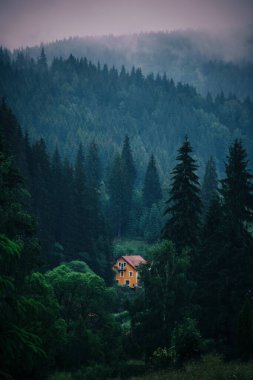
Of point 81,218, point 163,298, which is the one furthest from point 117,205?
point 163,298

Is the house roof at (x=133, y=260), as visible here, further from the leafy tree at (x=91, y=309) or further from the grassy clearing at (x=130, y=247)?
the leafy tree at (x=91, y=309)

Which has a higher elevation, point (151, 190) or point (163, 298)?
point (151, 190)

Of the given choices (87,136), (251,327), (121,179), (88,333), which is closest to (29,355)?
(251,327)

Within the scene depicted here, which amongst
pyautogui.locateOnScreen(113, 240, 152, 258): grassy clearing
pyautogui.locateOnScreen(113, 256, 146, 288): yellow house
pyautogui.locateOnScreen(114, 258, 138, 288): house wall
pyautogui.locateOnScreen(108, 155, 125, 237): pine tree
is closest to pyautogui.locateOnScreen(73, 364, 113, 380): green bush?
pyautogui.locateOnScreen(113, 256, 146, 288): yellow house

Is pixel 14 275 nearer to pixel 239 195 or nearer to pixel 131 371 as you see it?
pixel 131 371

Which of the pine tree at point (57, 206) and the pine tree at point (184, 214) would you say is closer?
the pine tree at point (184, 214)

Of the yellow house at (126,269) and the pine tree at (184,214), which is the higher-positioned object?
the pine tree at (184,214)

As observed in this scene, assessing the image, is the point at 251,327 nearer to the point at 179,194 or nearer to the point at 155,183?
the point at 179,194

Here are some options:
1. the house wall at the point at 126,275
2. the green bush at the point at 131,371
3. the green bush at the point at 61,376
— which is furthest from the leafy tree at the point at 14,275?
the house wall at the point at 126,275

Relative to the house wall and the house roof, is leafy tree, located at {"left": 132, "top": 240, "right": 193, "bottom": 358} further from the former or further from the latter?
the house wall

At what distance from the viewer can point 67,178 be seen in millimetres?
75125

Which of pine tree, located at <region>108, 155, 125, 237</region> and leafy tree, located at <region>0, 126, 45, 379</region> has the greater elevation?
leafy tree, located at <region>0, 126, 45, 379</region>

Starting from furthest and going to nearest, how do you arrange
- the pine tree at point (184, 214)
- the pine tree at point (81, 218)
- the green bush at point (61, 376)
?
the pine tree at point (81, 218) < the pine tree at point (184, 214) < the green bush at point (61, 376)

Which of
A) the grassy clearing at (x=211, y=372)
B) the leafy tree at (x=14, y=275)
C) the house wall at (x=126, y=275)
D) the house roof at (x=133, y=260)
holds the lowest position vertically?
the house wall at (x=126, y=275)
